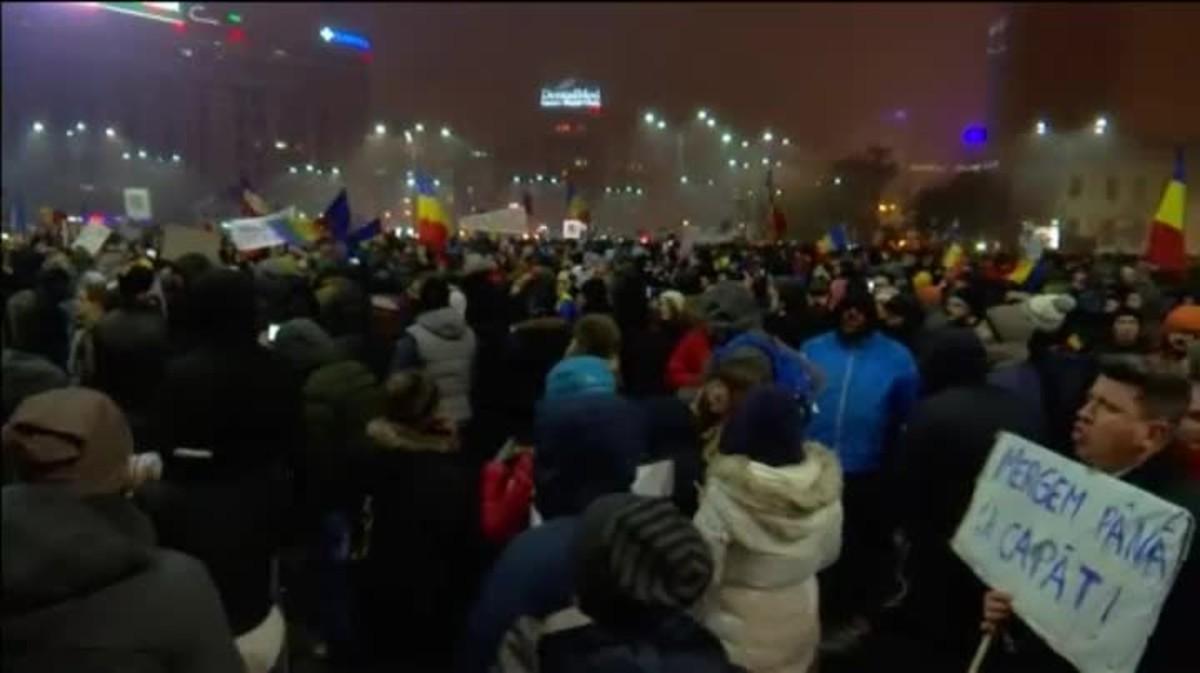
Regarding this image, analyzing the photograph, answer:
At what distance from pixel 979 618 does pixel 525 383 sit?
266 centimetres

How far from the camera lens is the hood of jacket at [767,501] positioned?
14.0 feet

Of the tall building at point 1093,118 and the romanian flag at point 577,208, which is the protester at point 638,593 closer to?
the tall building at point 1093,118

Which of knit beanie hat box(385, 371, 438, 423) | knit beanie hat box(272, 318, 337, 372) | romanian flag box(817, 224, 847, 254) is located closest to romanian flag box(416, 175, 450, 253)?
romanian flag box(817, 224, 847, 254)

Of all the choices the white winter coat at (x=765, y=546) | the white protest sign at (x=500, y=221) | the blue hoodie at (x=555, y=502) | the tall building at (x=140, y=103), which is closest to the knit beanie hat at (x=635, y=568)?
the blue hoodie at (x=555, y=502)

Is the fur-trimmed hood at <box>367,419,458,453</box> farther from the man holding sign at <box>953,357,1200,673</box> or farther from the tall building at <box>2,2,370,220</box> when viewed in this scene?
the tall building at <box>2,2,370,220</box>

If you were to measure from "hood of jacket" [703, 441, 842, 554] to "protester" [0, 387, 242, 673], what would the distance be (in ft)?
6.02

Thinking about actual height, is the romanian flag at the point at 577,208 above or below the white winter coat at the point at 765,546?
above

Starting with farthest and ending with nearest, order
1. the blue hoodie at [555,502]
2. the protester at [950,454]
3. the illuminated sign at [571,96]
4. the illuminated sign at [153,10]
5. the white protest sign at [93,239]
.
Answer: the illuminated sign at [153,10]
the white protest sign at [93,239]
the illuminated sign at [571,96]
the protester at [950,454]
the blue hoodie at [555,502]

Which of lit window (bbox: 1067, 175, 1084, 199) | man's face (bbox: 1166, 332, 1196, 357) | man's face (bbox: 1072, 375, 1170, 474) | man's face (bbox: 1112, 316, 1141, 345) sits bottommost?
man's face (bbox: 1112, 316, 1141, 345)

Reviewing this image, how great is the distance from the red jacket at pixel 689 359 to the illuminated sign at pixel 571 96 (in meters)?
4.32

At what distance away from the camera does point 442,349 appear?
8297mm

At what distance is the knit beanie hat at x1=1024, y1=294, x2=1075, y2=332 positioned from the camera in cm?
792

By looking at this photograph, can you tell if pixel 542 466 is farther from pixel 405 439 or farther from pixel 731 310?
pixel 731 310

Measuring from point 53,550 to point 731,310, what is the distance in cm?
606
